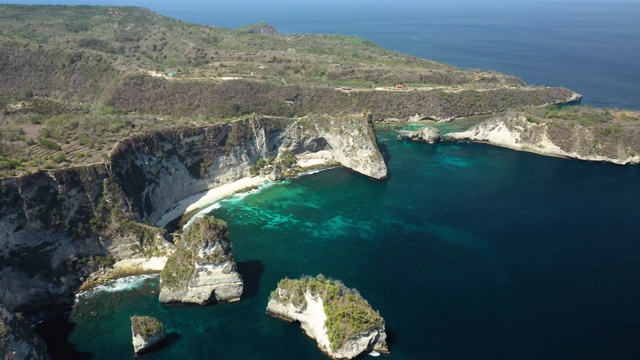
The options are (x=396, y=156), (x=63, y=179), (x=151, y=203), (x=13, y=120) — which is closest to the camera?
(x=63, y=179)

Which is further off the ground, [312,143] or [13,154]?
[13,154]

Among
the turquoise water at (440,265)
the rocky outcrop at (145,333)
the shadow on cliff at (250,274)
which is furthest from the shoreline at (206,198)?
the rocky outcrop at (145,333)

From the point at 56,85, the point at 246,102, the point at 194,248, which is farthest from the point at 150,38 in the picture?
the point at 194,248

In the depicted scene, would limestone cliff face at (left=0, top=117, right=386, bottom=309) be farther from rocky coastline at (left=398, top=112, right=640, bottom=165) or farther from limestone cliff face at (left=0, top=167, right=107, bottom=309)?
rocky coastline at (left=398, top=112, right=640, bottom=165)

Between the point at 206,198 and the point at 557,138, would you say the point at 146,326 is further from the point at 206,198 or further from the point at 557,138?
the point at 557,138

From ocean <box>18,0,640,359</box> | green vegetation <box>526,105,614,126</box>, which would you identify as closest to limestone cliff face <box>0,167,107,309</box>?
ocean <box>18,0,640,359</box>

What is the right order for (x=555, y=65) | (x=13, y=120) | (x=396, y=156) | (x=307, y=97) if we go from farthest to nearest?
1. (x=555, y=65)
2. (x=307, y=97)
3. (x=396, y=156)
4. (x=13, y=120)

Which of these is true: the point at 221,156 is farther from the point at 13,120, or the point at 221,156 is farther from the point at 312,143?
the point at 13,120

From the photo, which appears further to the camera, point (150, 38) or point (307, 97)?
point (150, 38)
